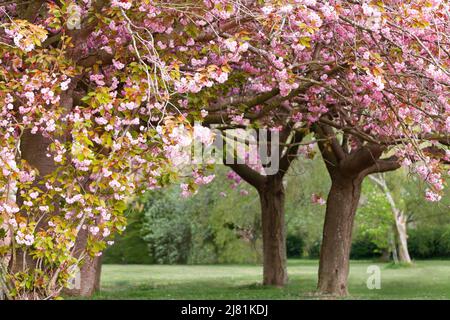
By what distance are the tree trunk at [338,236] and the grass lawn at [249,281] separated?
548mm

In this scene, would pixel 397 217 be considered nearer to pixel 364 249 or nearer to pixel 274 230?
pixel 364 249

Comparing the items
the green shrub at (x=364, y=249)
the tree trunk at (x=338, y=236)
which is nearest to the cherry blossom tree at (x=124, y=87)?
the tree trunk at (x=338, y=236)

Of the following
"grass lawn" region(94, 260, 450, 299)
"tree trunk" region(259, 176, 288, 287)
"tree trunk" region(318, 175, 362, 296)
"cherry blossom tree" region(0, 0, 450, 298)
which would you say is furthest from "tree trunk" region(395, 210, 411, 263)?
"cherry blossom tree" region(0, 0, 450, 298)

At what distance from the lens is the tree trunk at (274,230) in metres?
19.9

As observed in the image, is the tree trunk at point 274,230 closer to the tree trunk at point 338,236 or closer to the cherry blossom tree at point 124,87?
the tree trunk at point 338,236

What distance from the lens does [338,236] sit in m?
16.9

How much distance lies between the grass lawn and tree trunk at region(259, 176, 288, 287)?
1.41 ft

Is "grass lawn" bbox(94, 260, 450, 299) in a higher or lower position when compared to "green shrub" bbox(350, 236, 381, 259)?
lower

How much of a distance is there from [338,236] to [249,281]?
8604 millimetres

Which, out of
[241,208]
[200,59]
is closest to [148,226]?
[241,208]

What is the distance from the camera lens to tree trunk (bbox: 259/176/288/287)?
784 inches

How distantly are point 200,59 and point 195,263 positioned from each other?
26.0m

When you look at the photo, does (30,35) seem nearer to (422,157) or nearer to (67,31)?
(67,31)

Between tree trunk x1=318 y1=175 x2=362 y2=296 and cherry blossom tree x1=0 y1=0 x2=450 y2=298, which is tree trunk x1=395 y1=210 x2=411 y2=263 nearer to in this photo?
tree trunk x1=318 y1=175 x2=362 y2=296
